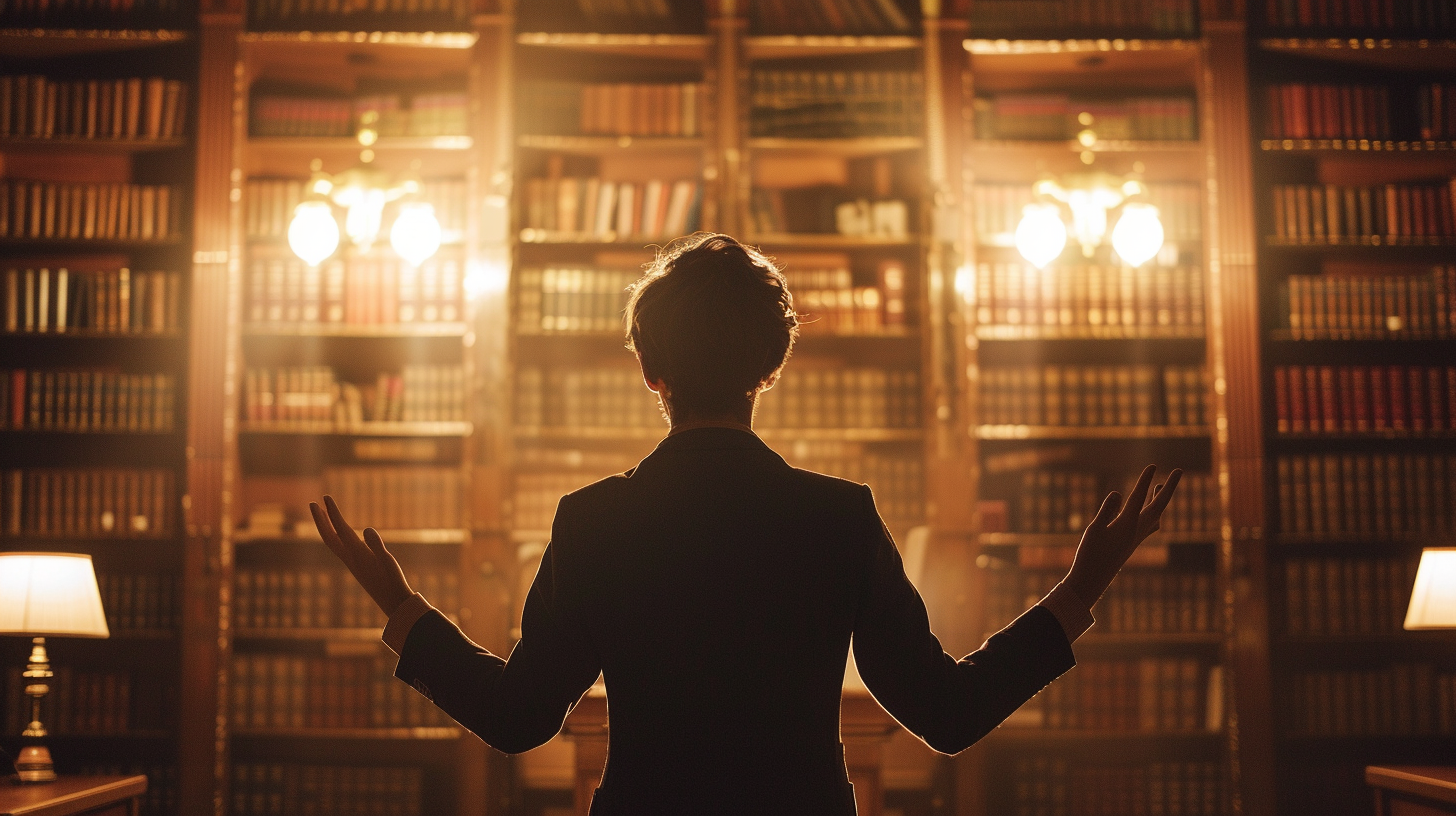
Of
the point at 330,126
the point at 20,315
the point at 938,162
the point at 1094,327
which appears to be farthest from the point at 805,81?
the point at 20,315

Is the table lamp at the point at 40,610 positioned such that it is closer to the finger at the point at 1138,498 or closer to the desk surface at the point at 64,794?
the desk surface at the point at 64,794

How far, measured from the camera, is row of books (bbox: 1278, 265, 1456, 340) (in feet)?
14.1

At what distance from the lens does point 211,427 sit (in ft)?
13.8

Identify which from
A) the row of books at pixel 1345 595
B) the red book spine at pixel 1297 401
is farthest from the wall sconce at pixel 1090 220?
the row of books at pixel 1345 595

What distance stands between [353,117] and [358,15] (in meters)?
0.41

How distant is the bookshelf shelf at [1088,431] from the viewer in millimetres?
4227

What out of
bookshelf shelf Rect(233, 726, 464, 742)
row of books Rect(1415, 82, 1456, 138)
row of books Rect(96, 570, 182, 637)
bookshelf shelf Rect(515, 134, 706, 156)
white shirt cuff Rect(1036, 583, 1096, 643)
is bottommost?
bookshelf shelf Rect(233, 726, 464, 742)

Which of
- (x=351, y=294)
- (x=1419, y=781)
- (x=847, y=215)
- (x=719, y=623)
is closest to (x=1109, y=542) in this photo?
(x=719, y=623)

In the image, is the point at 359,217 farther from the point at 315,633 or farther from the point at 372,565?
the point at 372,565

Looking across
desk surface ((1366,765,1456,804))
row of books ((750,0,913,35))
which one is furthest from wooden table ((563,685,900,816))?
→ row of books ((750,0,913,35))

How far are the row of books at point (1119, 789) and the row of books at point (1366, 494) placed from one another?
3.37 feet

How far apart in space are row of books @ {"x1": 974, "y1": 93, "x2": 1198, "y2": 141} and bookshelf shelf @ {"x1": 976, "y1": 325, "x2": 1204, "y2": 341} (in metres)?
0.79

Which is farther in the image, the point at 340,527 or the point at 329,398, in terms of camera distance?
the point at 329,398

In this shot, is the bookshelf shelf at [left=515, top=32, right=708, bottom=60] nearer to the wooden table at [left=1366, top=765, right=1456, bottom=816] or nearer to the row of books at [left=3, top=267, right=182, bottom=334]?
the row of books at [left=3, top=267, right=182, bottom=334]
